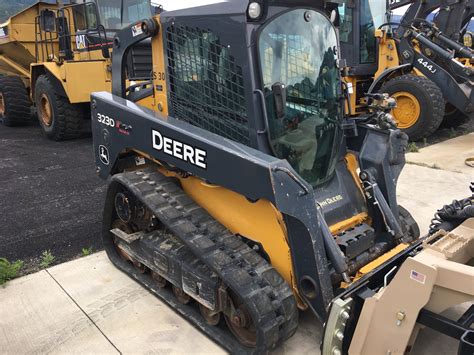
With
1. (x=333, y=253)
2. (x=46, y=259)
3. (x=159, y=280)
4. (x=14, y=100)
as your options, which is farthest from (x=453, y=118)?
(x=14, y=100)

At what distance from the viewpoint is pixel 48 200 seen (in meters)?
4.93

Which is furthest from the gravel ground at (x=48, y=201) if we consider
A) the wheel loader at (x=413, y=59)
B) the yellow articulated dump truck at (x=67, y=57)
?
→ the wheel loader at (x=413, y=59)

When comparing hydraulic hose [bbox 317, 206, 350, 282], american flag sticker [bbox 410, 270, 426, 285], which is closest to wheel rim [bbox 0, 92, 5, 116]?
hydraulic hose [bbox 317, 206, 350, 282]

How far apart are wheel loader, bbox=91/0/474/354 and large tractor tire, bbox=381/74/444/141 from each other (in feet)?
14.8

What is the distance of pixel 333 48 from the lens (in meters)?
3.04

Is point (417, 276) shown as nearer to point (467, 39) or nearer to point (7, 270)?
point (7, 270)

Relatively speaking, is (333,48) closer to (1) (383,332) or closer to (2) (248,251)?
(2) (248,251)

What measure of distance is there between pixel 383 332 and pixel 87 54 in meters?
6.95

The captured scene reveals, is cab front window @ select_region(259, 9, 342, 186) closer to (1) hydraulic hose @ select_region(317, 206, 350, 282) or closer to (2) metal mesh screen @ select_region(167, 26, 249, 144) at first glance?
(2) metal mesh screen @ select_region(167, 26, 249, 144)

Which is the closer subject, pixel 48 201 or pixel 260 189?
pixel 260 189

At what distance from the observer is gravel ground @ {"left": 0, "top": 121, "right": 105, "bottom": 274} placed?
3.82 metres

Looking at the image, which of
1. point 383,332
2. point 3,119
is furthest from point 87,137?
point 383,332

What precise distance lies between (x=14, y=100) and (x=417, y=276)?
9.12 m

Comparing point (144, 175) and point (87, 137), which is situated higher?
point (144, 175)
